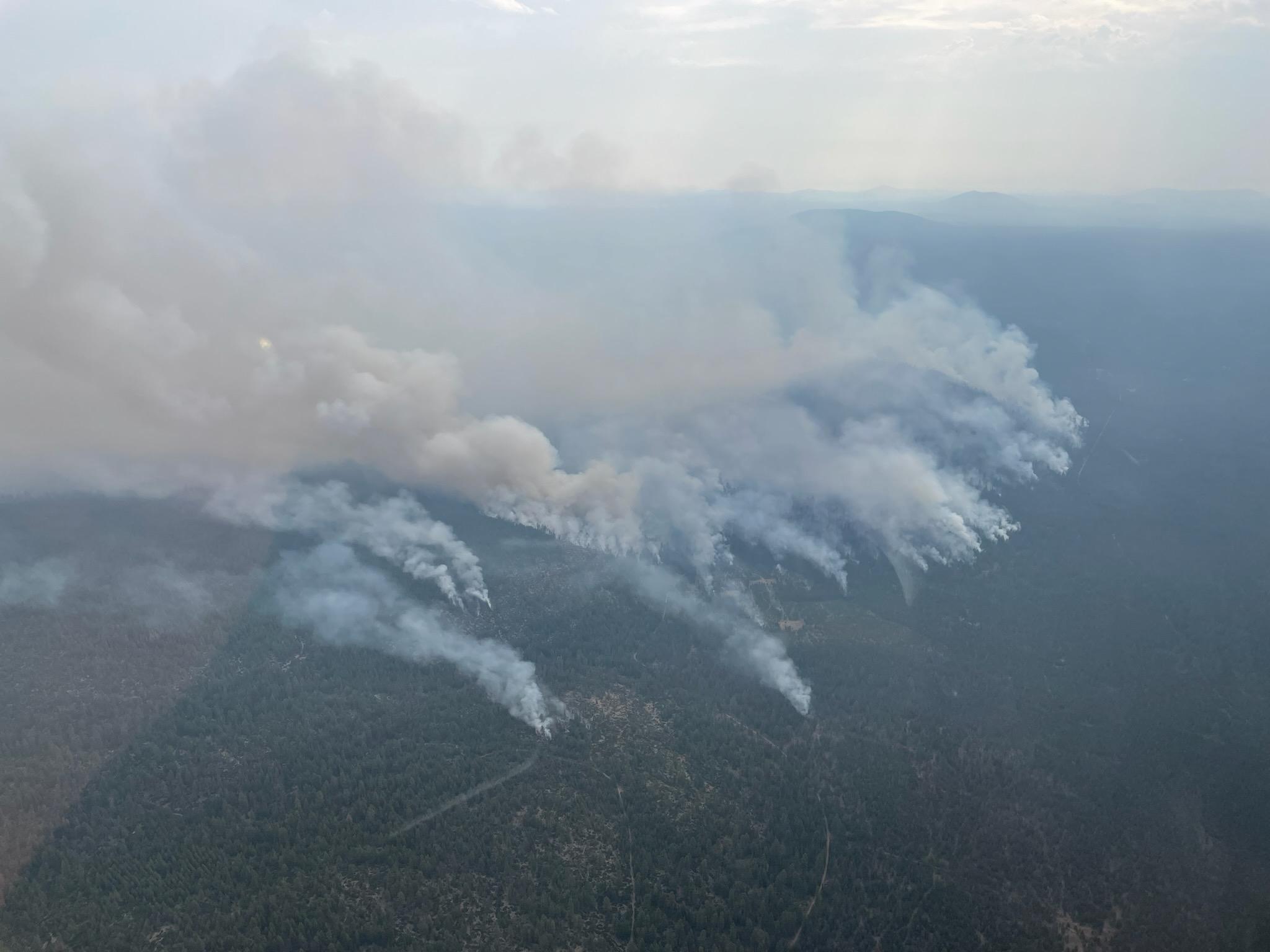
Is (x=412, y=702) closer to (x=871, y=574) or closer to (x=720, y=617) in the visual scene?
(x=720, y=617)

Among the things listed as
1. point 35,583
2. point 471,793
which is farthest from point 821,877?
point 35,583

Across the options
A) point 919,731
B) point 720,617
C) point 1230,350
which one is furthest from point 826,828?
point 1230,350

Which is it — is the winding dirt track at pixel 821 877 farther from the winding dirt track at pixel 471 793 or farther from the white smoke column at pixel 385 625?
the white smoke column at pixel 385 625

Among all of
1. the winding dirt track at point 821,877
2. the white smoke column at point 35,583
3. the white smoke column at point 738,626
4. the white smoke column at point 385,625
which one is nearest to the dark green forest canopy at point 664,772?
the winding dirt track at point 821,877

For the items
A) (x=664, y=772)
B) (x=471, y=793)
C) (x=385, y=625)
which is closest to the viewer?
(x=471, y=793)

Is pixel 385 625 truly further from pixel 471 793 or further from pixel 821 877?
pixel 821 877
